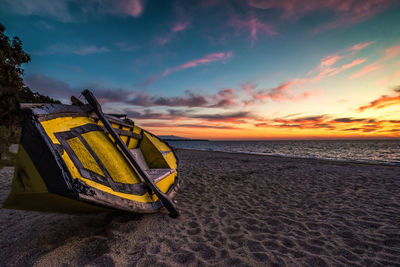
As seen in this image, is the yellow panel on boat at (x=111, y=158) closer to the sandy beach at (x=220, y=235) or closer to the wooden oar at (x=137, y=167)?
the wooden oar at (x=137, y=167)

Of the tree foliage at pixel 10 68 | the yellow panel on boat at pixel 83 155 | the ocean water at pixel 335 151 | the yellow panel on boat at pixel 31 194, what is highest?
the tree foliage at pixel 10 68

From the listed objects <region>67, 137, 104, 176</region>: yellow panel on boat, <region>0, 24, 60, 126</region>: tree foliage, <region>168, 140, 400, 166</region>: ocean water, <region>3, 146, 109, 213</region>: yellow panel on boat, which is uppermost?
<region>0, 24, 60, 126</region>: tree foliage

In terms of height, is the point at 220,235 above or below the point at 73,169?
below

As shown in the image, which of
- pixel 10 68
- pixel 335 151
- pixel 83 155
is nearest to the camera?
pixel 83 155

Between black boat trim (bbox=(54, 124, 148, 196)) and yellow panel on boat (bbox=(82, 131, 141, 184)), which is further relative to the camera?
yellow panel on boat (bbox=(82, 131, 141, 184))

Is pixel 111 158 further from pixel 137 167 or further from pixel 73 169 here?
pixel 73 169

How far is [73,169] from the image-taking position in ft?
7.42

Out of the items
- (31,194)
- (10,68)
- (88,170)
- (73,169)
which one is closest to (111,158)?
(88,170)

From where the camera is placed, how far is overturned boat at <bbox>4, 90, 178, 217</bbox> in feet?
6.84

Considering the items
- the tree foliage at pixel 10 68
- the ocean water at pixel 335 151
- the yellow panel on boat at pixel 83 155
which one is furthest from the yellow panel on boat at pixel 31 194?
the ocean water at pixel 335 151

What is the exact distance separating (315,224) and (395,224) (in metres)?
1.72

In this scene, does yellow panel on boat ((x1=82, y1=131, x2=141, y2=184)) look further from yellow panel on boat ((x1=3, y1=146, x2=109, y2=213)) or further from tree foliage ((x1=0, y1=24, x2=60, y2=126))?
tree foliage ((x1=0, y1=24, x2=60, y2=126))

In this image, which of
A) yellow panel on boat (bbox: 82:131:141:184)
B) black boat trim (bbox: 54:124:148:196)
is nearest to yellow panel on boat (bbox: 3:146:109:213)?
black boat trim (bbox: 54:124:148:196)

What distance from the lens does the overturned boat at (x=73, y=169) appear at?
209 cm
